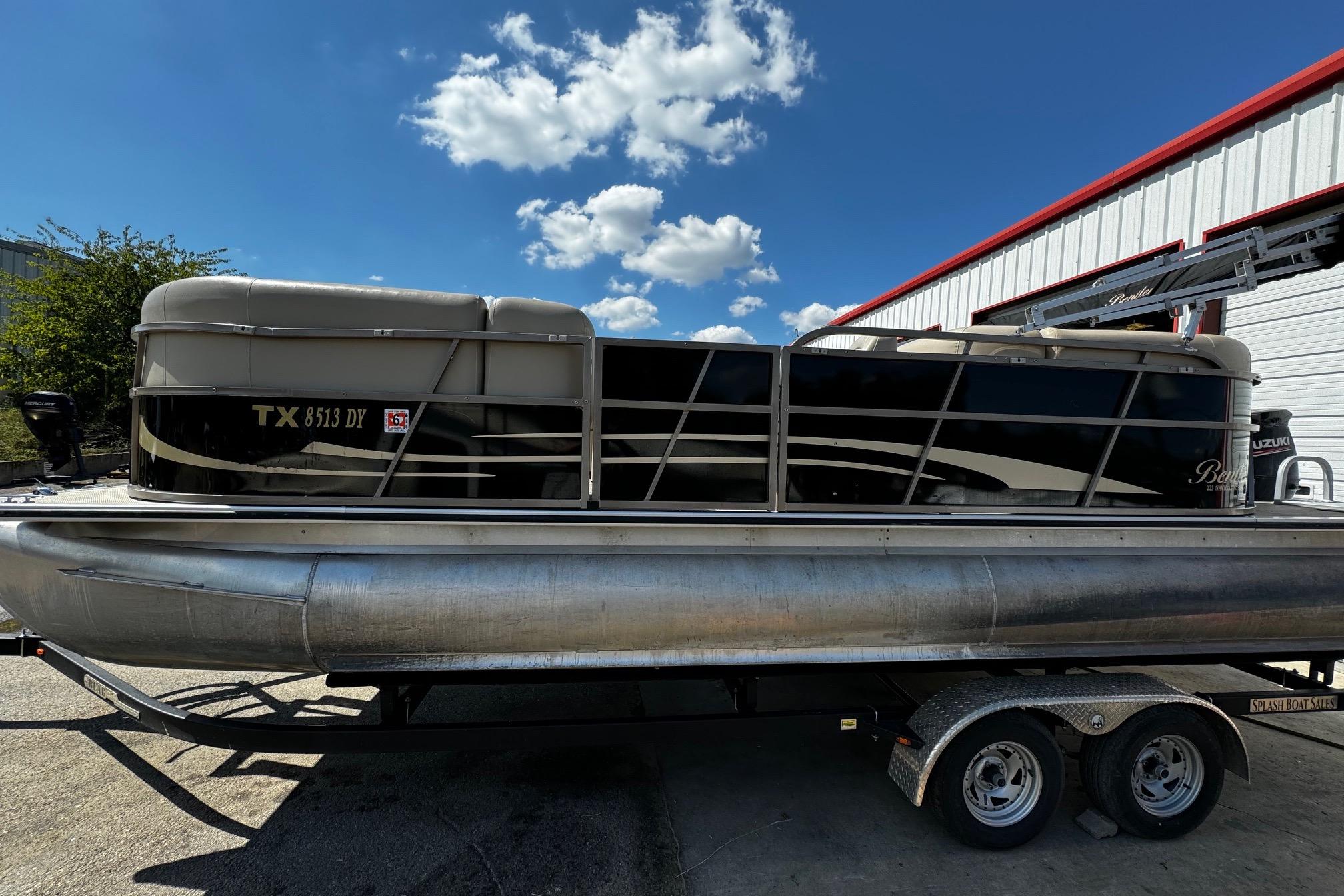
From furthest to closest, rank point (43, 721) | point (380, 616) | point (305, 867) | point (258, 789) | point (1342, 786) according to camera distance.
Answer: point (43, 721), point (1342, 786), point (258, 789), point (305, 867), point (380, 616)

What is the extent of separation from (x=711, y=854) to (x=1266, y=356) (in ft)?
25.1

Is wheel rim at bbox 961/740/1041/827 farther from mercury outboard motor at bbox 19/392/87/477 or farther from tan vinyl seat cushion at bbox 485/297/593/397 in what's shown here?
mercury outboard motor at bbox 19/392/87/477

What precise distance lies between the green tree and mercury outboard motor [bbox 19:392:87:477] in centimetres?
1427

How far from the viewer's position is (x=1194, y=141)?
634 cm

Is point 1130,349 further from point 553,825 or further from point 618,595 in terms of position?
point 553,825

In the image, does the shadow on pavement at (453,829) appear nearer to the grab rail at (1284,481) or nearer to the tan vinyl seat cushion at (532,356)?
the tan vinyl seat cushion at (532,356)

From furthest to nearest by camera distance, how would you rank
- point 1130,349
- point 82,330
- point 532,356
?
point 82,330 < point 1130,349 < point 532,356

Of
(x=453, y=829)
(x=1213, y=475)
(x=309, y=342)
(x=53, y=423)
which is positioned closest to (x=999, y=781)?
(x=1213, y=475)

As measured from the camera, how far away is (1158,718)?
2.83m

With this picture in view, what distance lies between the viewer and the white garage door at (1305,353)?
216 inches

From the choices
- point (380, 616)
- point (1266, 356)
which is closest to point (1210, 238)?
point (1266, 356)

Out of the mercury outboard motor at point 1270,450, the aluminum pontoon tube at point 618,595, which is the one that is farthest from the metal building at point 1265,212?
the aluminum pontoon tube at point 618,595

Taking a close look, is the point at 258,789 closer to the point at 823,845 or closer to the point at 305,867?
the point at 305,867

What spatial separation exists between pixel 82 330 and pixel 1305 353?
23673mm
